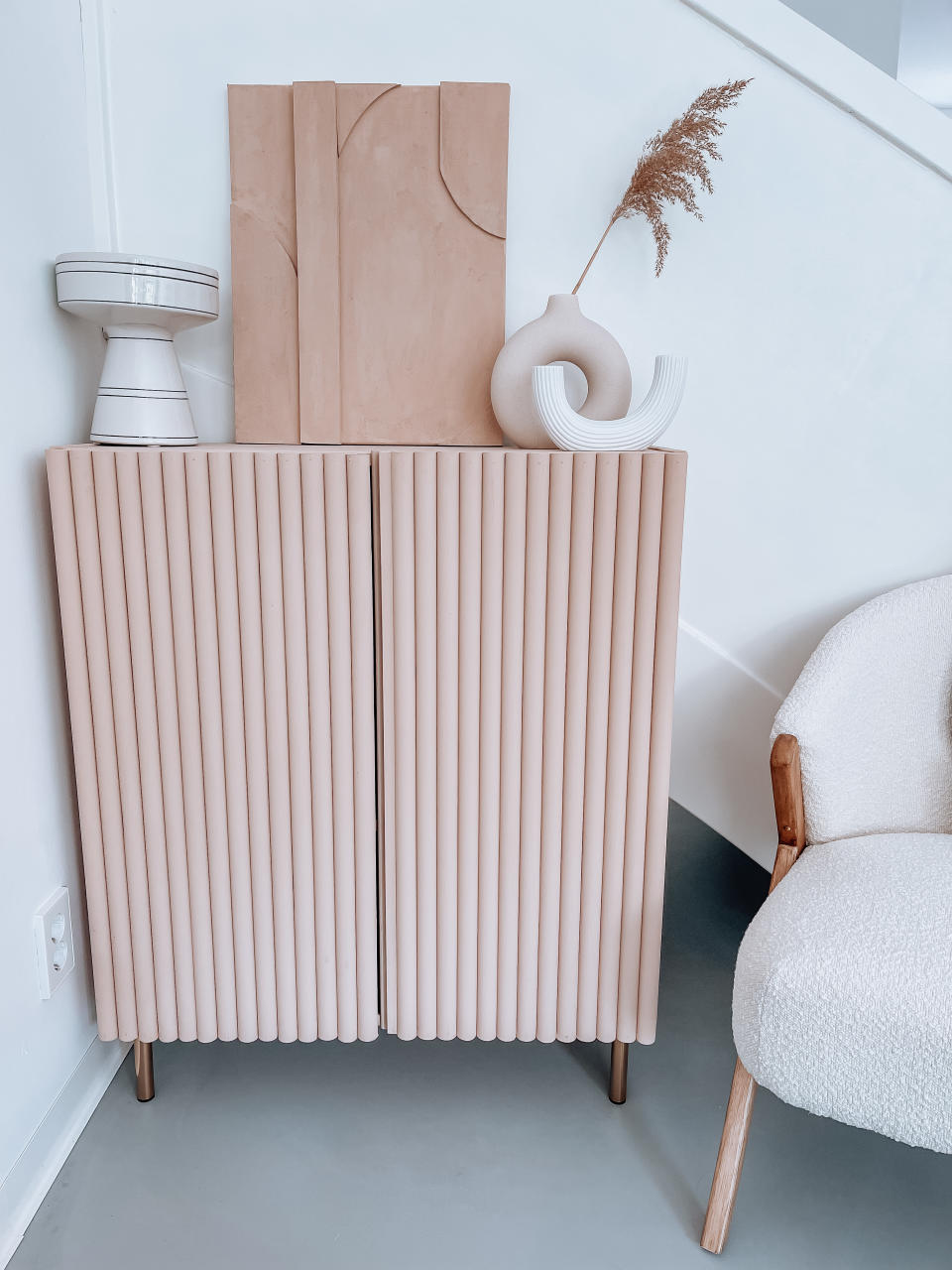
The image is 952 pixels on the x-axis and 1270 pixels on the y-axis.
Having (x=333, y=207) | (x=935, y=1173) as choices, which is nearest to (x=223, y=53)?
(x=333, y=207)

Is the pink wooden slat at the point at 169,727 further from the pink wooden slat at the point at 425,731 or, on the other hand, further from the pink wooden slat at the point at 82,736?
the pink wooden slat at the point at 425,731

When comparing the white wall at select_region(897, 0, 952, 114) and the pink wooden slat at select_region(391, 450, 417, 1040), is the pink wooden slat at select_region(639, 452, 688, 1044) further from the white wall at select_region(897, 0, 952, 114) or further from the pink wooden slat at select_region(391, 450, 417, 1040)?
the white wall at select_region(897, 0, 952, 114)

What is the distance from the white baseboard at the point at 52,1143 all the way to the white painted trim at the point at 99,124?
121 cm

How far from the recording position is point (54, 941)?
1.20m

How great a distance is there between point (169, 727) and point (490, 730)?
0.42m

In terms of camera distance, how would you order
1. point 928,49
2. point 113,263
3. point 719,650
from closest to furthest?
→ point 113,263 → point 719,650 → point 928,49

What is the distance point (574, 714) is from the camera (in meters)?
1.18

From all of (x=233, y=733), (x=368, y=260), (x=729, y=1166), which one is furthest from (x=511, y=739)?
(x=368, y=260)

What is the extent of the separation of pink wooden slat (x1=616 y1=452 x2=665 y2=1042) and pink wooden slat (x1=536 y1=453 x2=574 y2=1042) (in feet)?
0.30

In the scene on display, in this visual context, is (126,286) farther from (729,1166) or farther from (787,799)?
(729,1166)

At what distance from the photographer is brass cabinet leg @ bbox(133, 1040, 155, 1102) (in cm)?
130

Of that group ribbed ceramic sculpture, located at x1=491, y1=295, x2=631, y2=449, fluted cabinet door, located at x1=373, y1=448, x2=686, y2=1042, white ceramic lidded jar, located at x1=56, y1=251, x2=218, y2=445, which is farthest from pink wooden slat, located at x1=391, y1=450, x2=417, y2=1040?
white ceramic lidded jar, located at x1=56, y1=251, x2=218, y2=445

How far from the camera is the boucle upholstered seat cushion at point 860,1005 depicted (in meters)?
0.93

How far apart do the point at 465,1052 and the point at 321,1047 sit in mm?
236
